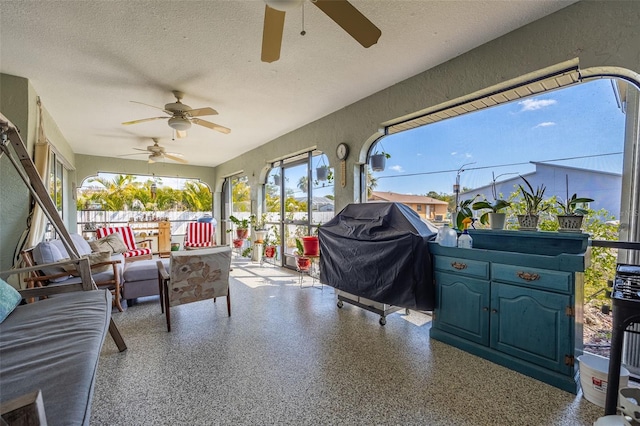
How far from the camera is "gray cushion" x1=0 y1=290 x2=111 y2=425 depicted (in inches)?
42.6

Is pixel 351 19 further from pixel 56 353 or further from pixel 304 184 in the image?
pixel 304 184

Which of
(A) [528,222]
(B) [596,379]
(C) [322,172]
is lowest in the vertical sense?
(B) [596,379]

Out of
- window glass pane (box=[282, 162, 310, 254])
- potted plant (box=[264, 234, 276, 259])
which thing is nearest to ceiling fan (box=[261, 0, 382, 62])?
window glass pane (box=[282, 162, 310, 254])

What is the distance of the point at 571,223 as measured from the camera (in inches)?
87.6

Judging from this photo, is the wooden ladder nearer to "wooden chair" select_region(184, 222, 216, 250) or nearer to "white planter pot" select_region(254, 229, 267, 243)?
"white planter pot" select_region(254, 229, 267, 243)

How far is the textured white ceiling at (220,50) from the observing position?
230 centimetres

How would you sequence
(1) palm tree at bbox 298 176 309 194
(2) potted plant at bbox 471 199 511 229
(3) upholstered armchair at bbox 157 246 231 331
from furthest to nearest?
1. (1) palm tree at bbox 298 176 309 194
2. (3) upholstered armchair at bbox 157 246 231 331
3. (2) potted plant at bbox 471 199 511 229

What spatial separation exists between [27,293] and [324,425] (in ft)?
8.22

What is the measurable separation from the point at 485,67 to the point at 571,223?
1617 mm

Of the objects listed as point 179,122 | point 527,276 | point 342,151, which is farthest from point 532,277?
point 179,122

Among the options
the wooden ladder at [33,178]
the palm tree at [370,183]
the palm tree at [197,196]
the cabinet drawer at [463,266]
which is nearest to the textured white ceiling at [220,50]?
the wooden ladder at [33,178]

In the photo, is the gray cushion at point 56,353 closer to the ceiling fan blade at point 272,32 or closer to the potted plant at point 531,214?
the ceiling fan blade at point 272,32

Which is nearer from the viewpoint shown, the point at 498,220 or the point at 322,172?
the point at 498,220

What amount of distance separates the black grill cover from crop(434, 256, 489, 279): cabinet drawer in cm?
12
